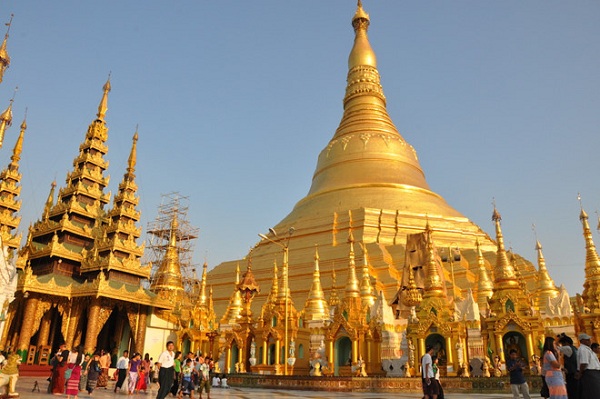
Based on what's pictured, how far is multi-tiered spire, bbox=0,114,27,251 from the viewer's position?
73.5ft

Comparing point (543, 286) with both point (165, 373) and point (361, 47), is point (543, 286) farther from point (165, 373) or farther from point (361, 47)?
point (361, 47)

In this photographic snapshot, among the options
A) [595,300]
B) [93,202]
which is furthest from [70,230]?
[595,300]

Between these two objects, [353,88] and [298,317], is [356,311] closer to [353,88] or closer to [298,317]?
[298,317]

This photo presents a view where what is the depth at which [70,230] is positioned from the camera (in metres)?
23.5

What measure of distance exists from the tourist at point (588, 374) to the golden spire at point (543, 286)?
62.0 ft

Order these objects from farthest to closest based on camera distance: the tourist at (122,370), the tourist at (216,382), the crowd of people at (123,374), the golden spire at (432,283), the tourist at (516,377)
A: the golden spire at (432,283) → the tourist at (216,382) → the tourist at (122,370) → the crowd of people at (123,374) → the tourist at (516,377)

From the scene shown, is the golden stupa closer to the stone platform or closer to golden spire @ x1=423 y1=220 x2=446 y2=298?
golden spire @ x1=423 y1=220 x2=446 y2=298

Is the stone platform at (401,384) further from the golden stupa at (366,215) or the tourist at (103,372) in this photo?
the golden stupa at (366,215)

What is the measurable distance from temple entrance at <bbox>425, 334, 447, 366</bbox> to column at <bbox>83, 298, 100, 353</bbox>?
14.1 meters

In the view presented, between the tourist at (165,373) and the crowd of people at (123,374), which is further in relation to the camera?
the crowd of people at (123,374)

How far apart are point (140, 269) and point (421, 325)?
1481 centimetres

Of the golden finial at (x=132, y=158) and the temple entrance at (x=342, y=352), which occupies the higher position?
the golden finial at (x=132, y=158)

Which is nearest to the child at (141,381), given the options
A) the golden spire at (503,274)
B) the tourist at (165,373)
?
the tourist at (165,373)

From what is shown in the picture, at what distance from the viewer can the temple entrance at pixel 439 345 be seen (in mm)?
15742
